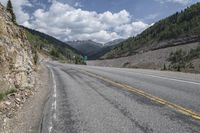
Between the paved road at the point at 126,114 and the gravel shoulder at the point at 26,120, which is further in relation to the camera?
the gravel shoulder at the point at 26,120

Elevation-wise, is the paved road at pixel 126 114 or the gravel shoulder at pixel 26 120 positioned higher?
the paved road at pixel 126 114

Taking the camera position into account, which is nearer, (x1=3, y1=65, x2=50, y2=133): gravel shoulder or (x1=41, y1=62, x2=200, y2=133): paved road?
(x1=41, y1=62, x2=200, y2=133): paved road

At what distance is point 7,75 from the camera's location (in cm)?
1357

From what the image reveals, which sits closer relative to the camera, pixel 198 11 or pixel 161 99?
pixel 161 99

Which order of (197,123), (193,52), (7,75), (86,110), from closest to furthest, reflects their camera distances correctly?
(197,123) → (86,110) → (7,75) → (193,52)

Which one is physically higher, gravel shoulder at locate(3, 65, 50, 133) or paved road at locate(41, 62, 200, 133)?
paved road at locate(41, 62, 200, 133)

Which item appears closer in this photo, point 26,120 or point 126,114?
point 126,114

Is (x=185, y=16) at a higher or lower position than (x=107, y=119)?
higher

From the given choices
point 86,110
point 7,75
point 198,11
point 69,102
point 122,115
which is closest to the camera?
point 122,115

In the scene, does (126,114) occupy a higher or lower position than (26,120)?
higher

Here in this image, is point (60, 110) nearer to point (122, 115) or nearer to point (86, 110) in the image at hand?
point (86, 110)

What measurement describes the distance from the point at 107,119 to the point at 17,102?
209 inches

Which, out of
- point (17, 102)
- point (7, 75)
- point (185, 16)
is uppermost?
point (185, 16)

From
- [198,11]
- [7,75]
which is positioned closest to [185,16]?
[198,11]
